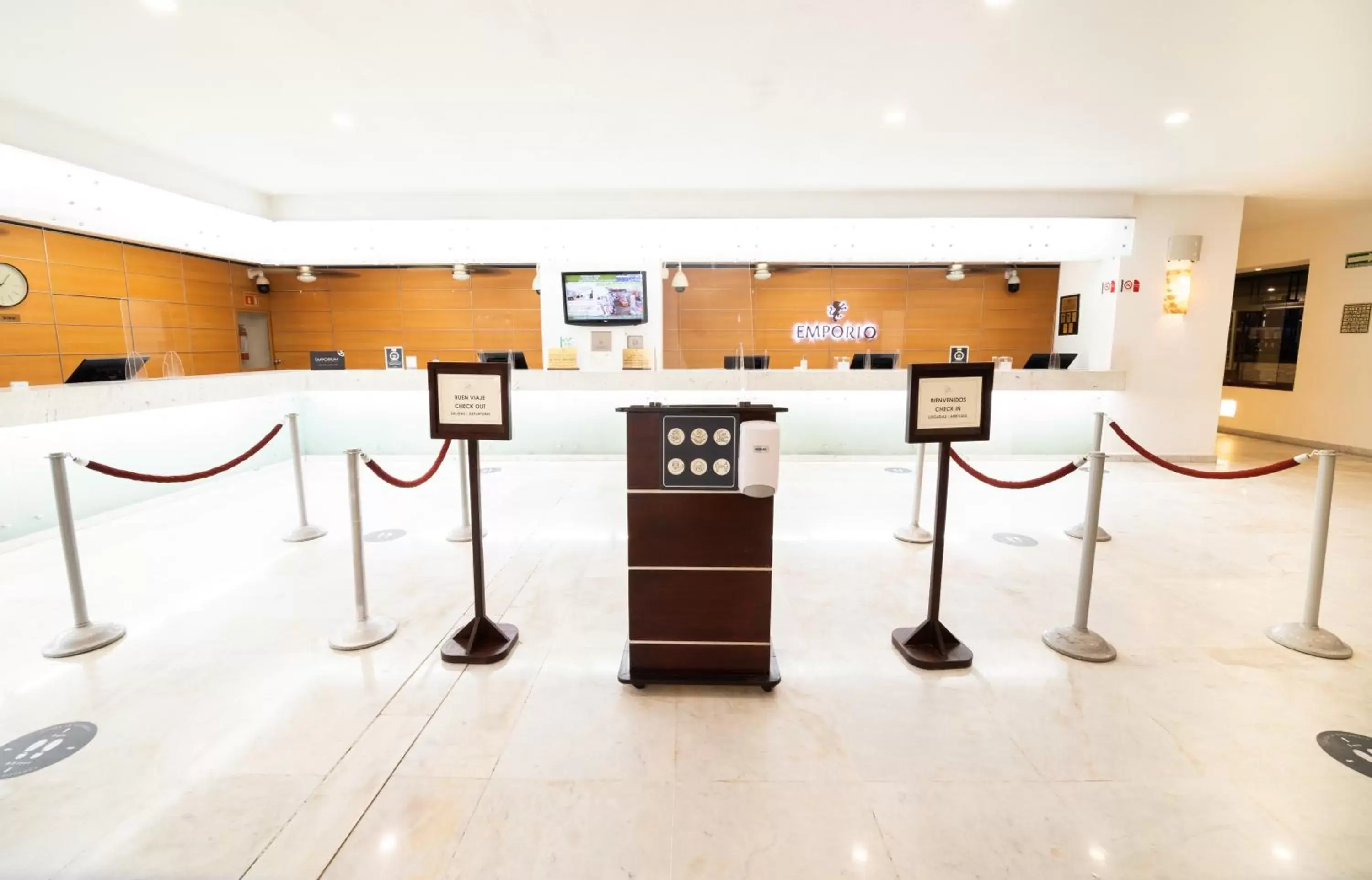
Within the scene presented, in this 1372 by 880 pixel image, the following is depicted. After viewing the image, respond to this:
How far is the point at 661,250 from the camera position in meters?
7.96

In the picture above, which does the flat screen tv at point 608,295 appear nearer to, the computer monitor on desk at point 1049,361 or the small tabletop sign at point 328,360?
the small tabletop sign at point 328,360

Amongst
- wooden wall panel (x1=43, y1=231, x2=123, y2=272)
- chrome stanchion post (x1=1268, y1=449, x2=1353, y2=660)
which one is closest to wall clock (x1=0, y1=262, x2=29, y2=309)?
wooden wall panel (x1=43, y1=231, x2=123, y2=272)

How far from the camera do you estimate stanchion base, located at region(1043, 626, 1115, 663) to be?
2.66 metres

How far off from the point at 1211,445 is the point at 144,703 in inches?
389

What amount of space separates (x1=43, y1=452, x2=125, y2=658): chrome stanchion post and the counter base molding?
2534mm

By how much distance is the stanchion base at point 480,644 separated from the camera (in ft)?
8.59

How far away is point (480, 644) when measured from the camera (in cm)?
271

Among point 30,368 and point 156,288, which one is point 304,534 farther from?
point 156,288

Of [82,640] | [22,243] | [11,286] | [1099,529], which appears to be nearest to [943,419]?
[1099,529]

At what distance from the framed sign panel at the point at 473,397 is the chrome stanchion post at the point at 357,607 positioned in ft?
1.71

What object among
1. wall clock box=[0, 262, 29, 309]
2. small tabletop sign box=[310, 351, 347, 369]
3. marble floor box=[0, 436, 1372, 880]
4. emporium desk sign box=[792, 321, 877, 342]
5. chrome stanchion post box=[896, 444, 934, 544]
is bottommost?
marble floor box=[0, 436, 1372, 880]

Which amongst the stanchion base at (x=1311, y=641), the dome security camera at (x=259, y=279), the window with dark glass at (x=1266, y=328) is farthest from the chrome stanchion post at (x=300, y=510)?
the window with dark glass at (x=1266, y=328)

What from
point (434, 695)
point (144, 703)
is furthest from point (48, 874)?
point (434, 695)

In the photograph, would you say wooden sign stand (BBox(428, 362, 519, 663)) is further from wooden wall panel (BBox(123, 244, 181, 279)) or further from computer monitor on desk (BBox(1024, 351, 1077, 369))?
wooden wall panel (BBox(123, 244, 181, 279))
